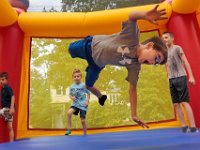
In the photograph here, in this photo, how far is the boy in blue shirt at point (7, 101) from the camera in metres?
3.64

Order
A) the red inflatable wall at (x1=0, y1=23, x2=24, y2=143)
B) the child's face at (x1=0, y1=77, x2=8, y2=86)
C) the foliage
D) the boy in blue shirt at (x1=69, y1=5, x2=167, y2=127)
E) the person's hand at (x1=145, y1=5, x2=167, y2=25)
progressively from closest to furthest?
1. the person's hand at (x1=145, y1=5, x2=167, y2=25)
2. the boy in blue shirt at (x1=69, y1=5, x2=167, y2=127)
3. the child's face at (x1=0, y1=77, x2=8, y2=86)
4. the red inflatable wall at (x1=0, y1=23, x2=24, y2=143)
5. the foliage

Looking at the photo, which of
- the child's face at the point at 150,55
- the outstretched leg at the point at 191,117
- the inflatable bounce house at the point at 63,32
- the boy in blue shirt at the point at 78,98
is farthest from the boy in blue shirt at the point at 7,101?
the child's face at the point at 150,55

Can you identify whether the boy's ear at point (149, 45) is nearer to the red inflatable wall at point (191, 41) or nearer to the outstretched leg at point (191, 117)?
the outstretched leg at point (191, 117)

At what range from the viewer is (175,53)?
3.23 meters

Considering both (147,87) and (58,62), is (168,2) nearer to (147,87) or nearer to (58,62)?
(147,87)

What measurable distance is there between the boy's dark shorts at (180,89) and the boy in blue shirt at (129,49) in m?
0.97

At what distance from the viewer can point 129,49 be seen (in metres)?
2.23

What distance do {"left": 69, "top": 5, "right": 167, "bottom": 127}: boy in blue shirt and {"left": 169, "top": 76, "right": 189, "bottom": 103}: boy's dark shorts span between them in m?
0.97

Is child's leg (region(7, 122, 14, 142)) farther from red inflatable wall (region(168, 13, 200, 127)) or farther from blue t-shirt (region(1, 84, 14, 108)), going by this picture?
red inflatable wall (region(168, 13, 200, 127))

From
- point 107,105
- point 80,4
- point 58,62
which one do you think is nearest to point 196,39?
point 107,105

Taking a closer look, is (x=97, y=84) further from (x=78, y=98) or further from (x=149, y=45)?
(x=149, y=45)

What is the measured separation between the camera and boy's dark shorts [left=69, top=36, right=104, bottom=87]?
8.38 ft

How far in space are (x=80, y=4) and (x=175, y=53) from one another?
17.0ft

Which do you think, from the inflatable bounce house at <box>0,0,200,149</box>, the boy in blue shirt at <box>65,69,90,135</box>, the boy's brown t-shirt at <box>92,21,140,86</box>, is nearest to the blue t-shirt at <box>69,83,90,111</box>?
the boy in blue shirt at <box>65,69,90,135</box>
